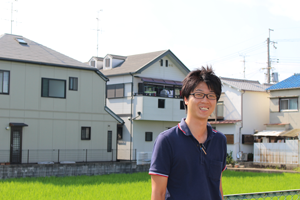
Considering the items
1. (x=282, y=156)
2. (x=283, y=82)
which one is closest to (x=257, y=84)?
(x=283, y=82)

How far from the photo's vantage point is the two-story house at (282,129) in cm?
2338

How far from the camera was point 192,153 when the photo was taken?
2600 millimetres

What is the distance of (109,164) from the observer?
19.0 metres

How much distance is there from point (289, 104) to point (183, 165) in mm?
25593

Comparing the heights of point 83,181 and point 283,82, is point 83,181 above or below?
below

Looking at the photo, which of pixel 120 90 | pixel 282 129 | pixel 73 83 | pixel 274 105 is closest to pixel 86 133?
pixel 73 83

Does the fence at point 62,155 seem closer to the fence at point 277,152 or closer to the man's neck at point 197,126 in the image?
the fence at point 277,152

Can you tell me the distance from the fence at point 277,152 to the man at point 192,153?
22054mm

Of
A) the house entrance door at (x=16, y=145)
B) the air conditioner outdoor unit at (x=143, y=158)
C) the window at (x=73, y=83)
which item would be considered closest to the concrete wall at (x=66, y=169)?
the air conditioner outdoor unit at (x=143, y=158)

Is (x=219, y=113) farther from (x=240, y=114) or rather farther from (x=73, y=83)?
(x=73, y=83)

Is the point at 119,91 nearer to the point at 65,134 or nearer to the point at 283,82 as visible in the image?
the point at 65,134

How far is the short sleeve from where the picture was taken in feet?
8.27

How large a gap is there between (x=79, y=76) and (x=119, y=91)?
4.92 meters

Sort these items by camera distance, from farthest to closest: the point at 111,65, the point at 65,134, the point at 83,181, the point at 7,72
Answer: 1. the point at 111,65
2. the point at 65,134
3. the point at 7,72
4. the point at 83,181
